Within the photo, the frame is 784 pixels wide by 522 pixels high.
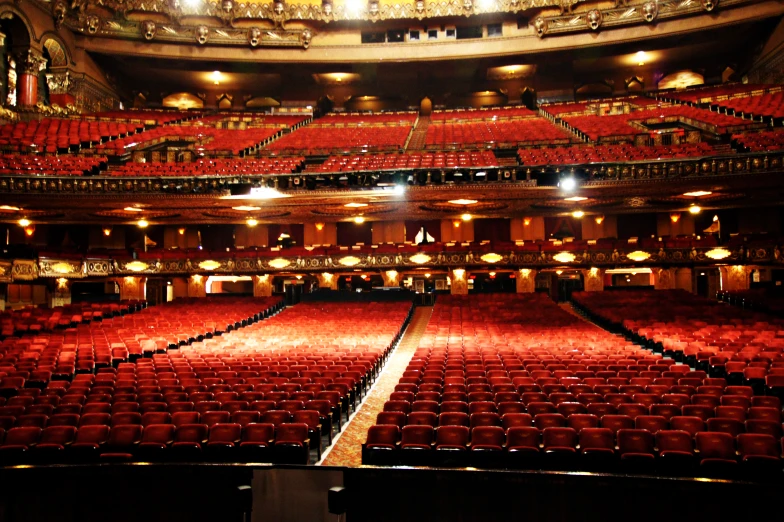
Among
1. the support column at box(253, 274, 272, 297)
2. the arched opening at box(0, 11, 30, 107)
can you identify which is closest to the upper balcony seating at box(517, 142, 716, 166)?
the support column at box(253, 274, 272, 297)

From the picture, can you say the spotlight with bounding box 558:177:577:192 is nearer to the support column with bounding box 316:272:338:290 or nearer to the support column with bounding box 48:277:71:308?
the support column with bounding box 316:272:338:290

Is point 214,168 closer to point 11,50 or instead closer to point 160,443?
point 11,50

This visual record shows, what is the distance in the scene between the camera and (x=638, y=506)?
3168 mm

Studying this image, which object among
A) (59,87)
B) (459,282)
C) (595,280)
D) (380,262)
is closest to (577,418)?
(380,262)

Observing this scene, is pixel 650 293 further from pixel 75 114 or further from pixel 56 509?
pixel 75 114

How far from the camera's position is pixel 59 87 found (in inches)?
878

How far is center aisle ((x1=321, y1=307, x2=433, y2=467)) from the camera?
544cm

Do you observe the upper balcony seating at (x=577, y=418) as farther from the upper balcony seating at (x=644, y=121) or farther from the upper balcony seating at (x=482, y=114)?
the upper balcony seating at (x=482, y=114)

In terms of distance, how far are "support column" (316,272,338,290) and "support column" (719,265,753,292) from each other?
1221 cm

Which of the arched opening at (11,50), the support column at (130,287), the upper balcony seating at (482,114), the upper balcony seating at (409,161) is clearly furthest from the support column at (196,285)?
the upper balcony seating at (482,114)

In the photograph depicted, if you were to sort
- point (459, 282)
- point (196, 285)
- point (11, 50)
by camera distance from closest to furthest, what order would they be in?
point (459, 282) → point (196, 285) → point (11, 50)

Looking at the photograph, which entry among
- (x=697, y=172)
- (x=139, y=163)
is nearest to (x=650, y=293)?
(x=697, y=172)

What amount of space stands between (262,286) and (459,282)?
22.0 ft

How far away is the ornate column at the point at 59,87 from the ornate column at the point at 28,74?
1006mm
